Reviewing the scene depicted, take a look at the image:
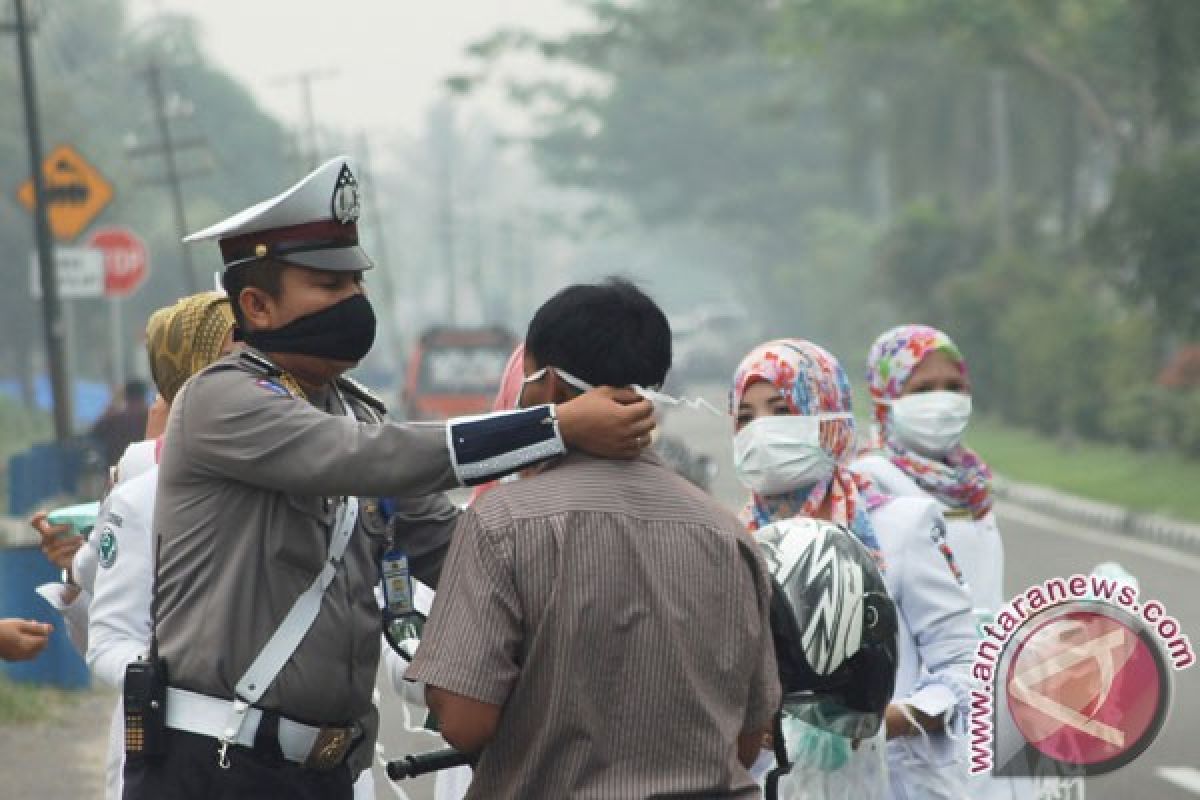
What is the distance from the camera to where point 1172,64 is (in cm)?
2506

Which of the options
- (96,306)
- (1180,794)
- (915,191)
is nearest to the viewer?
(1180,794)

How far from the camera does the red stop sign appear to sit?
27750mm

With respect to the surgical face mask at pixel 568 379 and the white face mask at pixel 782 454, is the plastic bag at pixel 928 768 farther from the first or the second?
the surgical face mask at pixel 568 379

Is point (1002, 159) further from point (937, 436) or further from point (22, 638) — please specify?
point (22, 638)

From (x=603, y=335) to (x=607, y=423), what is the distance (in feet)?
0.46

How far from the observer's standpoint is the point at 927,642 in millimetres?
5438

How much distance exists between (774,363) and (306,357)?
1.87 metres

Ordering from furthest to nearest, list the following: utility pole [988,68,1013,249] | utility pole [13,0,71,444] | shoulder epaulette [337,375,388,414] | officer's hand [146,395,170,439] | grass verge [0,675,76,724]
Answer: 1. utility pole [988,68,1013,249]
2. utility pole [13,0,71,444]
3. grass verge [0,675,76,724]
4. officer's hand [146,395,170,439]
5. shoulder epaulette [337,375,388,414]

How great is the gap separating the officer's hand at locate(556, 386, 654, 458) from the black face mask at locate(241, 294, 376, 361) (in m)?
A: 0.46

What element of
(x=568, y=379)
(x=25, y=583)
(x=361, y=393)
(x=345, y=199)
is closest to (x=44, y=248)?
(x=25, y=583)

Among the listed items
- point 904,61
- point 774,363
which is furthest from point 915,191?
point 774,363

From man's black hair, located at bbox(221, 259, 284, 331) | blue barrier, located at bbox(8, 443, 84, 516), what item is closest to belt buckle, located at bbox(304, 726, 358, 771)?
man's black hair, located at bbox(221, 259, 284, 331)

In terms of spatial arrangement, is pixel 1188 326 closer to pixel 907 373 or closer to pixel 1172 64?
pixel 1172 64

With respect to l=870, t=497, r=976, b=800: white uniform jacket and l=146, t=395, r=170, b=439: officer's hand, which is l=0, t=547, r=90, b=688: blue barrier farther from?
l=870, t=497, r=976, b=800: white uniform jacket
